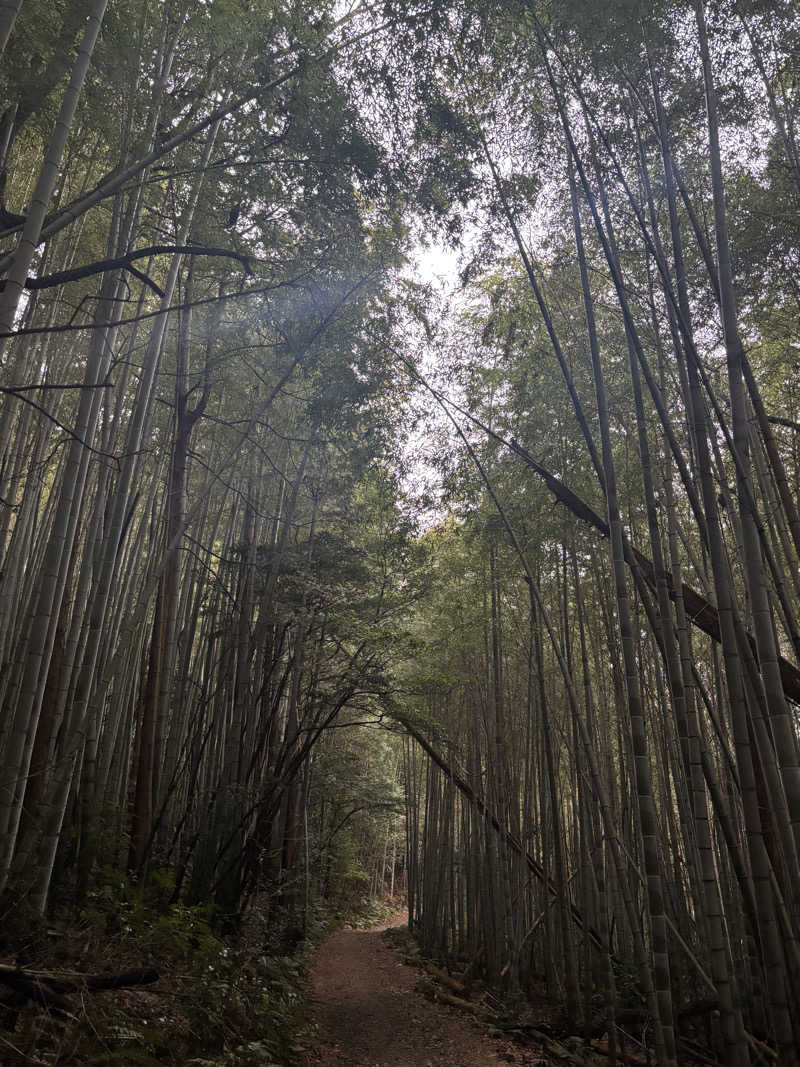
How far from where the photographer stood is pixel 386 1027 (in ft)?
16.1

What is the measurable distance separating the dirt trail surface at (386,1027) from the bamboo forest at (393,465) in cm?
5

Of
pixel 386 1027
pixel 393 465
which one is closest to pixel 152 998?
pixel 386 1027

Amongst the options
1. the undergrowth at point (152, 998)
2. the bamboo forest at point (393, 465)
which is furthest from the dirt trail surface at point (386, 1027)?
the undergrowth at point (152, 998)

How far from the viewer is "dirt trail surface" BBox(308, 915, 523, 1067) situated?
422 cm

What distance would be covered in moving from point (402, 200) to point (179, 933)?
446cm

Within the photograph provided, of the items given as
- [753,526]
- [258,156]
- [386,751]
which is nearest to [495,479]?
[258,156]

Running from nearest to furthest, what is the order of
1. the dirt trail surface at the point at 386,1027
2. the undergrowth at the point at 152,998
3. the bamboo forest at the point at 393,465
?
the undergrowth at the point at 152,998
the bamboo forest at the point at 393,465
the dirt trail surface at the point at 386,1027

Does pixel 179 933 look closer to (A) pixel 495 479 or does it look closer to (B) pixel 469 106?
(A) pixel 495 479

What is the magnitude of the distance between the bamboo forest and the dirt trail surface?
48 mm

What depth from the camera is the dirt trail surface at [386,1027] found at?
13.8 feet

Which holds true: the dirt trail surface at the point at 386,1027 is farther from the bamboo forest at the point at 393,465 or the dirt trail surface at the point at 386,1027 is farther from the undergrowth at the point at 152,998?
the undergrowth at the point at 152,998

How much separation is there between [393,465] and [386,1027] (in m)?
4.65

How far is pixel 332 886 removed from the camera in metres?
12.6

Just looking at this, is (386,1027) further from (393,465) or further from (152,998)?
(393,465)
